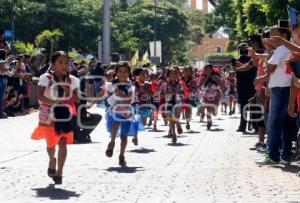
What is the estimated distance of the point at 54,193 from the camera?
8266mm

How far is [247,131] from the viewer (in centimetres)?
1777

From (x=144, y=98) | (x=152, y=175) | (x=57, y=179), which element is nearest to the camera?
(x=57, y=179)

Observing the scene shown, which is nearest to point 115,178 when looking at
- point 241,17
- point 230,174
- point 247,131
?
point 230,174

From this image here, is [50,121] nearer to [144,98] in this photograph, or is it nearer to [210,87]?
[144,98]

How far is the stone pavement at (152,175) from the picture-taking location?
7.99m

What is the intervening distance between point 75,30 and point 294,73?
1774 inches

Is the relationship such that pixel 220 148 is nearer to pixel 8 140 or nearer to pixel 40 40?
pixel 8 140

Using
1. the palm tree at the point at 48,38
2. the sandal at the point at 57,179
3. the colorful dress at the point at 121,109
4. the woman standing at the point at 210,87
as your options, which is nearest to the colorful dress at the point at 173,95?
the woman standing at the point at 210,87

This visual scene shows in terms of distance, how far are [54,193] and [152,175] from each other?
5.74 ft

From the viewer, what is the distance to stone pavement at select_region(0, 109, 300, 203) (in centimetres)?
799

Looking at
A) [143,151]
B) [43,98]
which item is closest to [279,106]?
[143,151]

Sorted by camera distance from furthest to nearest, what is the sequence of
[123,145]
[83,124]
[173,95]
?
[173,95] → [83,124] → [123,145]

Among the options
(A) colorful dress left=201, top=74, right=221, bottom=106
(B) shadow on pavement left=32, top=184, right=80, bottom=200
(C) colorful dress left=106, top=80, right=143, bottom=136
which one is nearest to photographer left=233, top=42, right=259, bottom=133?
(A) colorful dress left=201, top=74, right=221, bottom=106

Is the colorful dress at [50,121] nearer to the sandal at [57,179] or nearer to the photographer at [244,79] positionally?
the sandal at [57,179]
